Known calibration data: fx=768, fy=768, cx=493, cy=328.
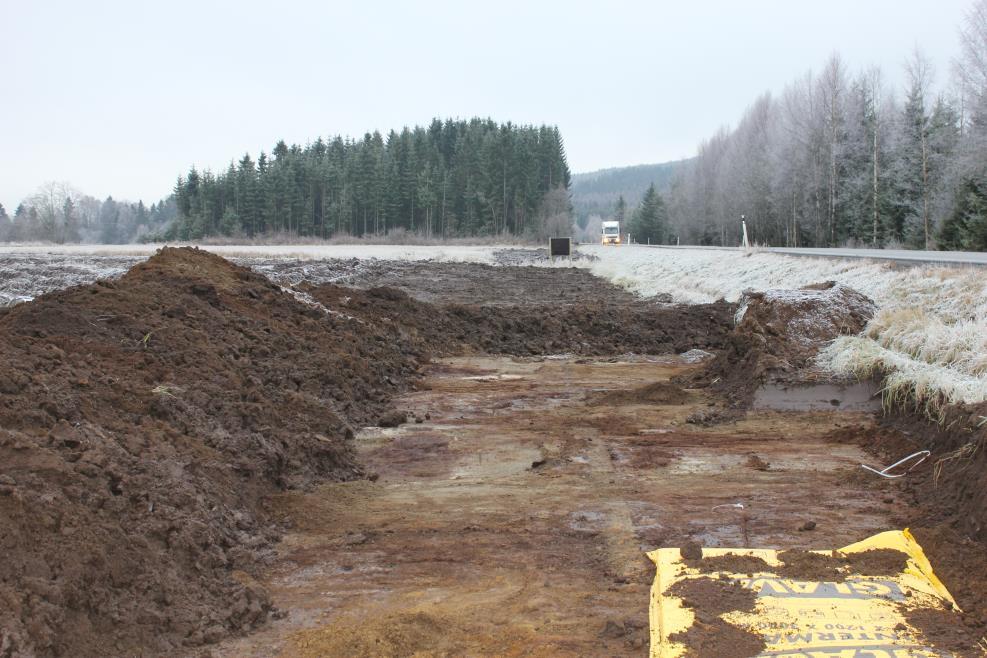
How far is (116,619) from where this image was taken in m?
3.81

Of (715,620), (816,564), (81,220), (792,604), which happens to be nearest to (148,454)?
(715,620)

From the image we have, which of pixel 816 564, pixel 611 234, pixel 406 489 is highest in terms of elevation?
pixel 611 234

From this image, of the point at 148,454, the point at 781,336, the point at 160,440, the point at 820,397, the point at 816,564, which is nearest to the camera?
the point at 816,564

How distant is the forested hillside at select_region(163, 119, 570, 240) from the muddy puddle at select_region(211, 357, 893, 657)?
300 ft

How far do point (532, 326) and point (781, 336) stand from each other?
6.37 metres

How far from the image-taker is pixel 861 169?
4941 centimetres

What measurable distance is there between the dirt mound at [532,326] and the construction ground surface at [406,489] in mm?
2550

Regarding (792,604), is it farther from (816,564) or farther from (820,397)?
(820,397)

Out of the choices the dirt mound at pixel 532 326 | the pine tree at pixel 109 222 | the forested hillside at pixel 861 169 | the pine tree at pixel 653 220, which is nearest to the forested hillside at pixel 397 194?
the pine tree at pixel 653 220

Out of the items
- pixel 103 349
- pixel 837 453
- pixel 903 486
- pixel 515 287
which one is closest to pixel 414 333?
pixel 103 349

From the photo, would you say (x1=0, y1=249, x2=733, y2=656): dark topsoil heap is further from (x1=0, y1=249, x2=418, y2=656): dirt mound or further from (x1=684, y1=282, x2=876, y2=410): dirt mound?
(x1=684, y1=282, x2=876, y2=410): dirt mound

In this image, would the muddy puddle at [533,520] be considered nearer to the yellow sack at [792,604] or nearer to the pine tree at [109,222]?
the yellow sack at [792,604]

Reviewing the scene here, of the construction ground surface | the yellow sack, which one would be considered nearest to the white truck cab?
the construction ground surface

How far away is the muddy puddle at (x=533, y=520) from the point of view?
412 cm
